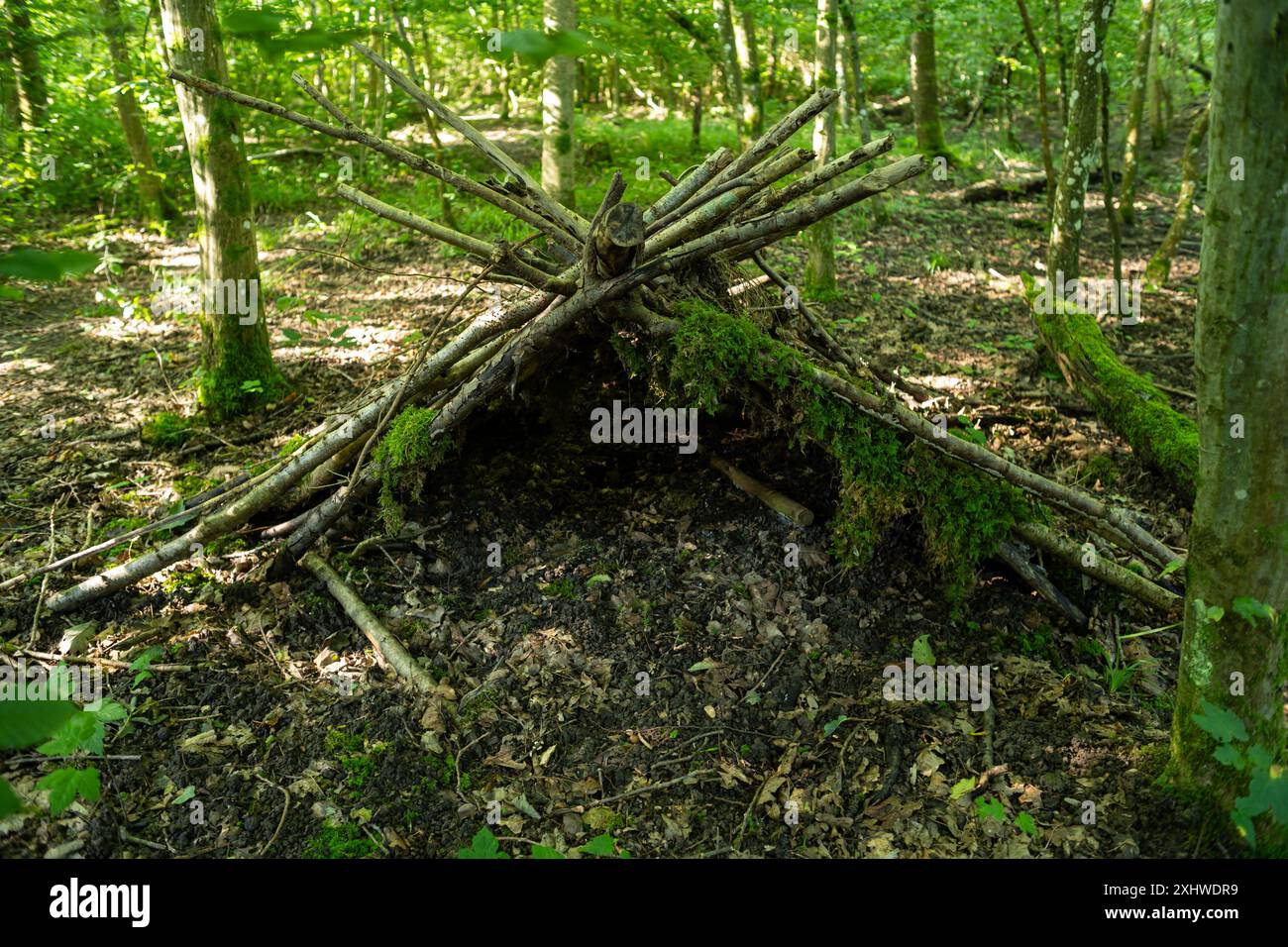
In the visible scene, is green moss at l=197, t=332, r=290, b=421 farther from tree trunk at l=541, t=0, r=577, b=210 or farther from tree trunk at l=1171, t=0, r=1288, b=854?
tree trunk at l=1171, t=0, r=1288, b=854

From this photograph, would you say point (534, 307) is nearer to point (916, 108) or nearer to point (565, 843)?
point (565, 843)

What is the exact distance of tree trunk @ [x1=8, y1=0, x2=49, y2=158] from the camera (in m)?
6.41

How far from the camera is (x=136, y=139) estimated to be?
11.3 m

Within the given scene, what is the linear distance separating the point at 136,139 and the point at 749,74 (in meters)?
9.00

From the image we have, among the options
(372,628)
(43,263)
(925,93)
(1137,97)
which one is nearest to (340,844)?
(372,628)

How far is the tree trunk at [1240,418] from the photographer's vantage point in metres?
2.47

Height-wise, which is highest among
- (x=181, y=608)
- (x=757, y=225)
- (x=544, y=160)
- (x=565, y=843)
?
(x=544, y=160)

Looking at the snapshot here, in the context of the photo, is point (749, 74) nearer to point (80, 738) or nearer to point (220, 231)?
point (220, 231)

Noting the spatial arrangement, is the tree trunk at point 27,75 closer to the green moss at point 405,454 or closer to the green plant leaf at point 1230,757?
the green moss at point 405,454

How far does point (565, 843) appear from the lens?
3385 mm

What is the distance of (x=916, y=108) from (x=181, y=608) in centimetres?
1462

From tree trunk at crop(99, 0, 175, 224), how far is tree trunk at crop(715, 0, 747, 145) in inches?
294

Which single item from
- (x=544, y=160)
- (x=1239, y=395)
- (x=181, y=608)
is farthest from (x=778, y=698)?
(x=544, y=160)

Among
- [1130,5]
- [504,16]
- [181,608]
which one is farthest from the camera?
[1130,5]
